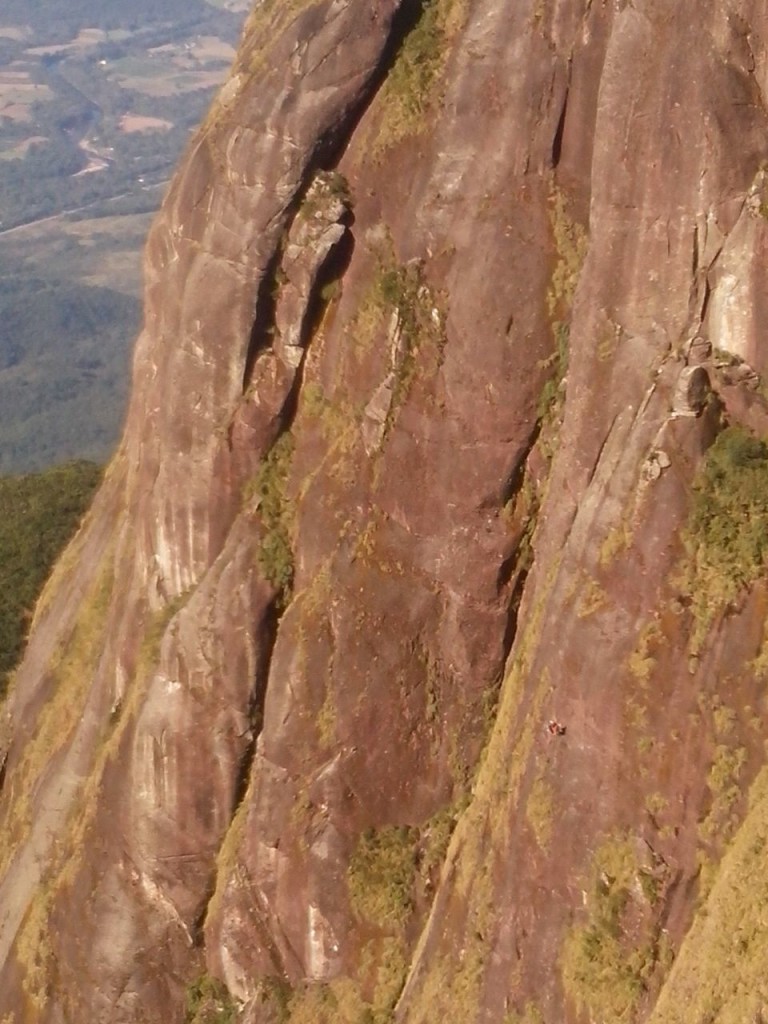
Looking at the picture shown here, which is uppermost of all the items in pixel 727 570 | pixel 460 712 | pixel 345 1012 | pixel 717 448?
pixel 717 448

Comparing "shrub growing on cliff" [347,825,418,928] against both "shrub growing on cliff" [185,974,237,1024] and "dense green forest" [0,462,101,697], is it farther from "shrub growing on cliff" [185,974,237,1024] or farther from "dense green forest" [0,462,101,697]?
"dense green forest" [0,462,101,697]

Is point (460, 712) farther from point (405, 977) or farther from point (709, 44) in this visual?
point (709, 44)

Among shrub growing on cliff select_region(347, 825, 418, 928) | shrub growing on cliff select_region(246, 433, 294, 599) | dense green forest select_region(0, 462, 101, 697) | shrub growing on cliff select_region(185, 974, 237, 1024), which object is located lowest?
shrub growing on cliff select_region(185, 974, 237, 1024)

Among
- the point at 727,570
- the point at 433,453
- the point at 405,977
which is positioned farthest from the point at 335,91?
the point at 405,977

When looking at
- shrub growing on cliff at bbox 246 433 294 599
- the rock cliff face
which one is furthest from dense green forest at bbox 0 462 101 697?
shrub growing on cliff at bbox 246 433 294 599

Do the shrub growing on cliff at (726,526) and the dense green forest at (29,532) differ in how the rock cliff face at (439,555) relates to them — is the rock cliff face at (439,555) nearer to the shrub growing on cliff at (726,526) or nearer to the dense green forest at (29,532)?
the shrub growing on cliff at (726,526)

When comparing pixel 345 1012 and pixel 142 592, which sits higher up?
pixel 142 592

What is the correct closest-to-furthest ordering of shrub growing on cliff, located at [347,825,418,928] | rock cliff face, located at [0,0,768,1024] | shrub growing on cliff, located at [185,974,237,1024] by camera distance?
rock cliff face, located at [0,0,768,1024]
shrub growing on cliff, located at [347,825,418,928]
shrub growing on cliff, located at [185,974,237,1024]
